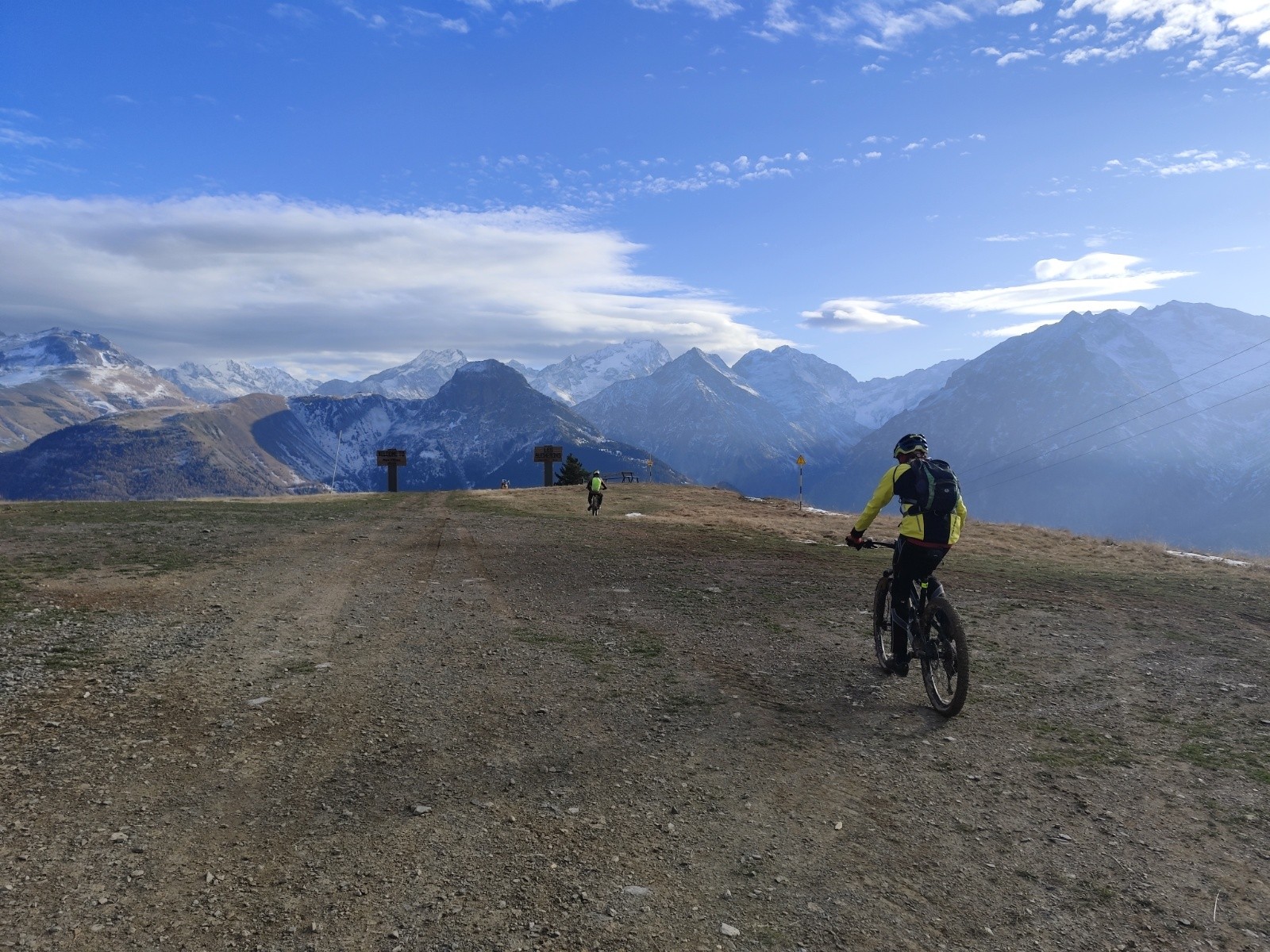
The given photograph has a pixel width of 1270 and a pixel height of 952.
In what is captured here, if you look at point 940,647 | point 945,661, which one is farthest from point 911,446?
point 945,661

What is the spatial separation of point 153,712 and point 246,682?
1.09 metres

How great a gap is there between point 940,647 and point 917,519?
1486mm

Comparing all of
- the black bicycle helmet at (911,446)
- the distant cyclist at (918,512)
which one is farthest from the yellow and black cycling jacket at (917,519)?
the black bicycle helmet at (911,446)

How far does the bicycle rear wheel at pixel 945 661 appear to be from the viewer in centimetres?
816

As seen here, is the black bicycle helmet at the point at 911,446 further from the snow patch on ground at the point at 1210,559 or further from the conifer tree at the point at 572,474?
the conifer tree at the point at 572,474

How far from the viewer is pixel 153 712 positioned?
775cm

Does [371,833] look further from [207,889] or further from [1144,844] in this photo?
[1144,844]

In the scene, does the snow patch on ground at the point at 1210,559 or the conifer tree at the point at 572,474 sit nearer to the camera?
the snow patch on ground at the point at 1210,559

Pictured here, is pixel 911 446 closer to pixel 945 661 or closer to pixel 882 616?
pixel 882 616

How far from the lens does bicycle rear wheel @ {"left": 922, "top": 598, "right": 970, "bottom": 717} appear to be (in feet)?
26.8

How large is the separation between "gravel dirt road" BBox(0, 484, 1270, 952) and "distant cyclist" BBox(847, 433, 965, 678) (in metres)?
1.43

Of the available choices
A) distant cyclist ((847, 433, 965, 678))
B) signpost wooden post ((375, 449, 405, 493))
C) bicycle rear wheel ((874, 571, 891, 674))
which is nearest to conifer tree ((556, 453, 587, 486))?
signpost wooden post ((375, 449, 405, 493))

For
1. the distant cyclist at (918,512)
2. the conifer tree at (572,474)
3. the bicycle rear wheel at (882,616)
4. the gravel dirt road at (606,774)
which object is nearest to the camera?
the gravel dirt road at (606,774)

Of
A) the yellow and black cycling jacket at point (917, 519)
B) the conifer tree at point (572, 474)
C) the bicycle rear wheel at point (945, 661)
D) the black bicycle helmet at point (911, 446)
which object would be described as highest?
the black bicycle helmet at point (911, 446)
